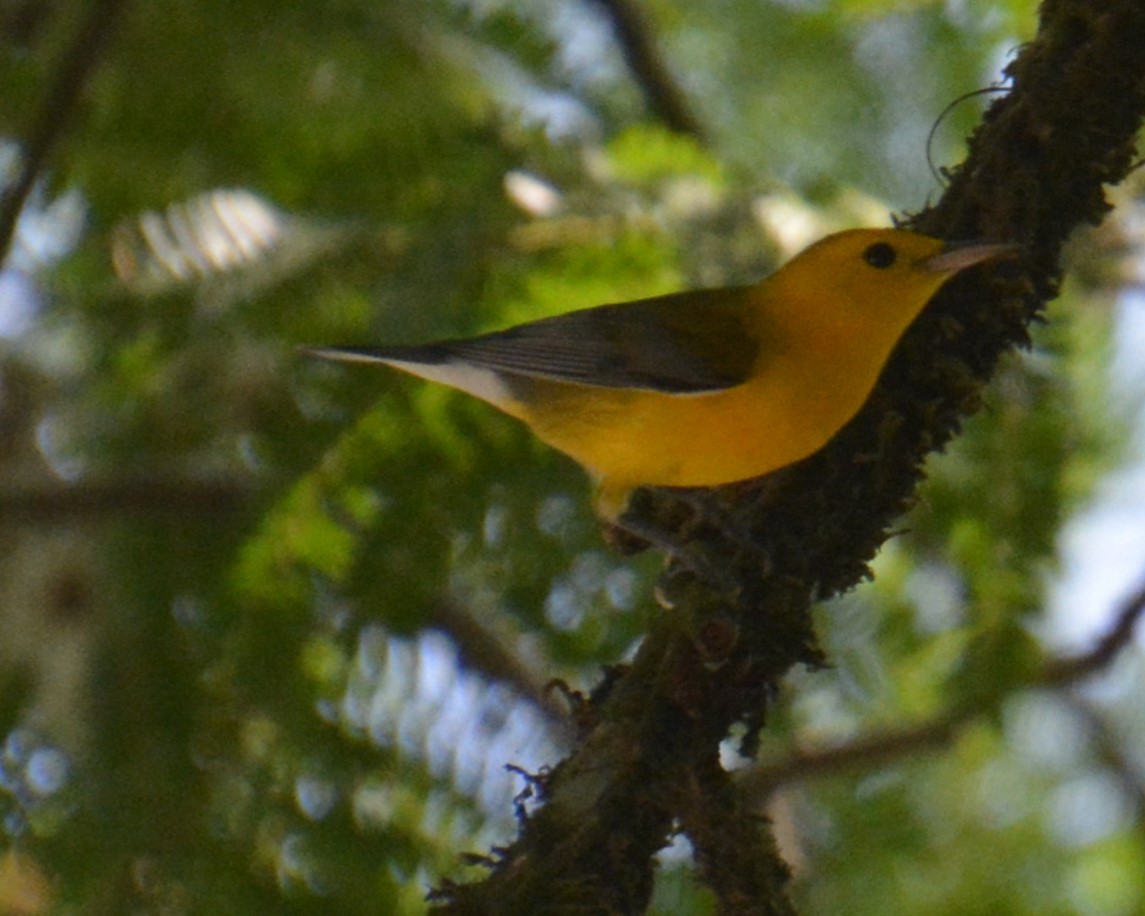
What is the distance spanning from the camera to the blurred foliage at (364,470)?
11.1 ft

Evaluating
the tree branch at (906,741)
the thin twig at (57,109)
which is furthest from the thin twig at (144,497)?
the tree branch at (906,741)

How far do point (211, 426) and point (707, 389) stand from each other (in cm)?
141

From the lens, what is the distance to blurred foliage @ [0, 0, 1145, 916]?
3.38 m

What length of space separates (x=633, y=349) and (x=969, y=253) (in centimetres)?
118

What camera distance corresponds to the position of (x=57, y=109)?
346cm

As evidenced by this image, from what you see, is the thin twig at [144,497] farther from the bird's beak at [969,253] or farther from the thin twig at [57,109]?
the bird's beak at [969,253]

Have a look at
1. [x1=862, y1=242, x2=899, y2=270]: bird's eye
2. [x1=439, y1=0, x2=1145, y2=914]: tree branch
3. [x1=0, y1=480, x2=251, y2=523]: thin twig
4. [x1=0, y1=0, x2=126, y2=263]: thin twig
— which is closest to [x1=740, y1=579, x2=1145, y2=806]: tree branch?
[x1=862, y1=242, x2=899, y2=270]: bird's eye

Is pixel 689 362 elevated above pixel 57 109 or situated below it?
above

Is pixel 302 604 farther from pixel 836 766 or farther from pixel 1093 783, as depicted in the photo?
pixel 1093 783

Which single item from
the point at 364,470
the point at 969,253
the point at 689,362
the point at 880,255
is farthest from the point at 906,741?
the point at 969,253

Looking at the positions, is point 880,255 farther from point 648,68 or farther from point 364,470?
point 648,68

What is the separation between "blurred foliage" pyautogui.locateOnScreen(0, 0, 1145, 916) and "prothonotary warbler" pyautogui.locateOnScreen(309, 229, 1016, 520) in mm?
128

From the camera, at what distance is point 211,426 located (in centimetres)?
425

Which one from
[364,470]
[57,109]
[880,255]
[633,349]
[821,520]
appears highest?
[880,255]
